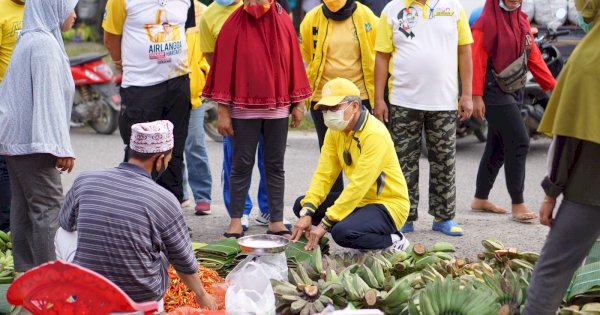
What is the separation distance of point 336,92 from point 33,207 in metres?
1.94

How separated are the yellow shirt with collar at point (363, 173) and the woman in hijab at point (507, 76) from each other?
5.10 ft

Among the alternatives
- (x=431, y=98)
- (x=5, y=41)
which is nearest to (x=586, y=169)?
(x=431, y=98)

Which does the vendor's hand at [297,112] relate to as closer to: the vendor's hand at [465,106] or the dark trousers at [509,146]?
the vendor's hand at [465,106]

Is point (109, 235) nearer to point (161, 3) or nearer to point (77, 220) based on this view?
point (77, 220)

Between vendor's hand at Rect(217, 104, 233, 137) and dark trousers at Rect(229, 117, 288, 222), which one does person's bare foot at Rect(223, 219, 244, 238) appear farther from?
vendor's hand at Rect(217, 104, 233, 137)

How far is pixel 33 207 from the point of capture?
561 centimetres

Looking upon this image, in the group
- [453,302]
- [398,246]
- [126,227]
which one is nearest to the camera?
[126,227]

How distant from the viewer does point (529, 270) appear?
212 inches

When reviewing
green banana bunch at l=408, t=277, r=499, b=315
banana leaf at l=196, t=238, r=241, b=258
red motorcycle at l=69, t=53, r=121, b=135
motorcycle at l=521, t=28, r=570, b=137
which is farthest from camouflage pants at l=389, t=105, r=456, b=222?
red motorcycle at l=69, t=53, r=121, b=135

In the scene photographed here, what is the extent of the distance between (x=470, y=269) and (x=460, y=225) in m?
2.00

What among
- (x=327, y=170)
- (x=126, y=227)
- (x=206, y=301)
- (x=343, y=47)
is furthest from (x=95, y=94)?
(x=126, y=227)

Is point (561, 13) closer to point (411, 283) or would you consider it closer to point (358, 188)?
point (358, 188)

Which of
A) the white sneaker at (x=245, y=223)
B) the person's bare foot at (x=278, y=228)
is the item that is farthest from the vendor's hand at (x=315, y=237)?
the white sneaker at (x=245, y=223)

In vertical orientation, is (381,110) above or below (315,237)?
above
